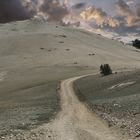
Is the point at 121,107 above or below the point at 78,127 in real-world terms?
above

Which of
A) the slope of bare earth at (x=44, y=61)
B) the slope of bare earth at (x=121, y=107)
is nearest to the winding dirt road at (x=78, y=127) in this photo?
the slope of bare earth at (x=121, y=107)

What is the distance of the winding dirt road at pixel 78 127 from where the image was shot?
26.8 meters

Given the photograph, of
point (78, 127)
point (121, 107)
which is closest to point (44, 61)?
point (121, 107)

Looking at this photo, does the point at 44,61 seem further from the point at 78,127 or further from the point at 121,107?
the point at 78,127

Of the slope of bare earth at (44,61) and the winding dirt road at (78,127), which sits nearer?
A: the winding dirt road at (78,127)

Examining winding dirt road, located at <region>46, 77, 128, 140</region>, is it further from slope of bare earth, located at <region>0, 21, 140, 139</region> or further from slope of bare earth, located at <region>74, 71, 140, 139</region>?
slope of bare earth, located at <region>0, 21, 140, 139</region>

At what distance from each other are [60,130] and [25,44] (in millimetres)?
155970

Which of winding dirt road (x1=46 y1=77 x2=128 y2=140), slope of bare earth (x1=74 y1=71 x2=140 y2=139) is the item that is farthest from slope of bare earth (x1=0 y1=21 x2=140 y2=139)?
winding dirt road (x1=46 y1=77 x2=128 y2=140)

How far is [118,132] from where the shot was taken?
27594 millimetres

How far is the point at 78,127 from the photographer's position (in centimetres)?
3022

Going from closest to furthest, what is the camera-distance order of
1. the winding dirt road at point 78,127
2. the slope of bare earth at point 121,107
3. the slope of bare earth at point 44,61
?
the winding dirt road at point 78,127
the slope of bare earth at point 121,107
the slope of bare earth at point 44,61

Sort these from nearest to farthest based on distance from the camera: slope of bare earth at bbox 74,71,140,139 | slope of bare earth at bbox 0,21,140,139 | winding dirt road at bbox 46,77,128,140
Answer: winding dirt road at bbox 46,77,128,140, slope of bare earth at bbox 74,71,140,139, slope of bare earth at bbox 0,21,140,139

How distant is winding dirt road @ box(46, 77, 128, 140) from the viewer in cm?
2681

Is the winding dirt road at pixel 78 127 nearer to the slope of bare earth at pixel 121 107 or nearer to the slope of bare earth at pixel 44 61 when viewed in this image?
the slope of bare earth at pixel 121 107
